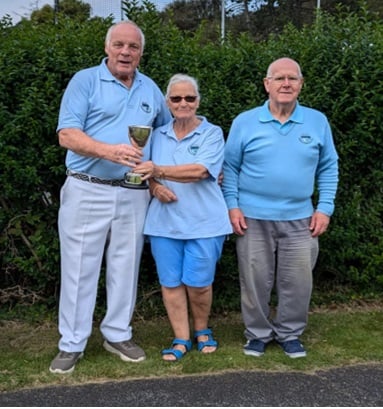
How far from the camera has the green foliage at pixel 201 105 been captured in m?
4.19

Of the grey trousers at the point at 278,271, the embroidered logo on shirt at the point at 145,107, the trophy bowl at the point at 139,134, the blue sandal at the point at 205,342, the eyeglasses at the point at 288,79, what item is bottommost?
the blue sandal at the point at 205,342

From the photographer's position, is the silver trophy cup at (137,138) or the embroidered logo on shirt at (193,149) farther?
the embroidered logo on shirt at (193,149)

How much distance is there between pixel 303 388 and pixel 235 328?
3.70 feet

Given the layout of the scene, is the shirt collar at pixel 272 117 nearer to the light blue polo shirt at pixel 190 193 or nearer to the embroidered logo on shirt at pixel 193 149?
the light blue polo shirt at pixel 190 193

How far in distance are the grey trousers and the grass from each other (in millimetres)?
207

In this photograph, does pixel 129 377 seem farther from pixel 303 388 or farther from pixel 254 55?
pixel 254 55

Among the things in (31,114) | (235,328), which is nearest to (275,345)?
(235,328)

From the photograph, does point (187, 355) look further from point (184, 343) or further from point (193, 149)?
point (193, 149)

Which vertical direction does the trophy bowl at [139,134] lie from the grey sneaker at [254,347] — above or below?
above

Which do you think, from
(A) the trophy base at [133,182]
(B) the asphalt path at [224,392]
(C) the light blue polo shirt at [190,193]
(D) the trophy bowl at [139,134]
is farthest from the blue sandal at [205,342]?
(D) the trophy bowl at [139,134]

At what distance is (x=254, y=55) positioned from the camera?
4598 mm

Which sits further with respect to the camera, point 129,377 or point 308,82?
point 308,82

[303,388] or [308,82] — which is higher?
[308,82]

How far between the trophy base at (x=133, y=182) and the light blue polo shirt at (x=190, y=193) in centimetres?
13
